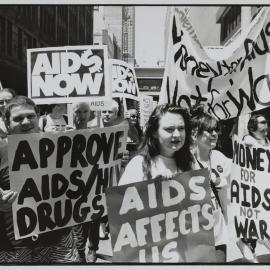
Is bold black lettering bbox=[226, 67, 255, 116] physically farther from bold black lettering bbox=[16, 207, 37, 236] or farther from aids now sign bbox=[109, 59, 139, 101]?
bold black lettering bbox=[16, 207, 37, 236]

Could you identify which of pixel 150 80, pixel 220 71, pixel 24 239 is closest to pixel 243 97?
pixel 220 71

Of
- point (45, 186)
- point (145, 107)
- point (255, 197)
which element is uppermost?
point (145, 107)

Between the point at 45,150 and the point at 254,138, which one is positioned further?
the point at 254,138

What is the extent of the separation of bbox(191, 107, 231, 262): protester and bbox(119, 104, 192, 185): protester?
1.13 ft

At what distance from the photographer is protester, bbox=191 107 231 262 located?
4578mm

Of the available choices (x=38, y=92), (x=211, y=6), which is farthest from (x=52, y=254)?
(x=211, y=6)

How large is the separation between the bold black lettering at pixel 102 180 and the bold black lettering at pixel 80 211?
136 millimetres

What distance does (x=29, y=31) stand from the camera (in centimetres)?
452

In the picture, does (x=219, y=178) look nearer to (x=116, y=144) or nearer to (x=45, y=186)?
(x=116, y=144)

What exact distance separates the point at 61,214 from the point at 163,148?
1.03m

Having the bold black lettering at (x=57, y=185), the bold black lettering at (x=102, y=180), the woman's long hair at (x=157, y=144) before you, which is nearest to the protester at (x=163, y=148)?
the woman's long hair at (x=157, y=144)

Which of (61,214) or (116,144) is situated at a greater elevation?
(116,144)

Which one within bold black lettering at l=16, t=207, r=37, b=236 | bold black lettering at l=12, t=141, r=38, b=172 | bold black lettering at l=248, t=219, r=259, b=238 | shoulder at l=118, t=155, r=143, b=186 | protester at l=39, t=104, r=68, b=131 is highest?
protester at l=39, t=104, r=68, b=131

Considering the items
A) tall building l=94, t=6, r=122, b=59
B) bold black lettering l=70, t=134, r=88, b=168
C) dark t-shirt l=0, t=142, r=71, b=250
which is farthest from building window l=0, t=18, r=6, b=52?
bold black lettering l=70, t=134, r=88, b=168
